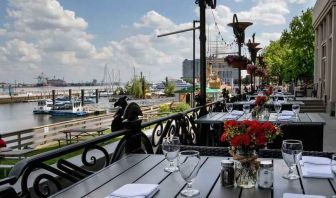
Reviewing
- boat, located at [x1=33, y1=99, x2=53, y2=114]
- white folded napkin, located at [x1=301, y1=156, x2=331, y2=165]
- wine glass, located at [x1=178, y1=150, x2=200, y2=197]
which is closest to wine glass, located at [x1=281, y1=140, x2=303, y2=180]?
white folded napkin, located at [x1=301, y1=156, x2=331, y2=165]

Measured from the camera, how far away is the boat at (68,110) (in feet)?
180

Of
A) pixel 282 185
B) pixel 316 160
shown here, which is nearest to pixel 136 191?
pixel 282 185

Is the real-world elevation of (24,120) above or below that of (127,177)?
below

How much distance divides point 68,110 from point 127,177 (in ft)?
188

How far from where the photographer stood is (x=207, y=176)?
2.38 metres

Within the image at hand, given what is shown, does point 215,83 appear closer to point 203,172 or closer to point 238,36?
point 238,36

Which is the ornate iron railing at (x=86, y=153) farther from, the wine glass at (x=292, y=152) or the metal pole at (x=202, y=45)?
the metal pole at (x=202, y=45)

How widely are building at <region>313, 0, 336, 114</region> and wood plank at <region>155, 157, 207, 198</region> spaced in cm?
1541

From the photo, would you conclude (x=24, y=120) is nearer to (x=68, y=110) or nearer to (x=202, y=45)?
(x=68, y=110)

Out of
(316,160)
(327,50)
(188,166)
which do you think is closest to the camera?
(188,166)

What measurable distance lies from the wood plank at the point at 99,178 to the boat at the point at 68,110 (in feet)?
174

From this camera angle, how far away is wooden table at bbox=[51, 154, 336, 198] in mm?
2055

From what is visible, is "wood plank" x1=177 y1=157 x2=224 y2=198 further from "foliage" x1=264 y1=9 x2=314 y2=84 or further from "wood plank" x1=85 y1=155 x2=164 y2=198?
"foliage" x1=264 y1=9 x2=314 y2=84

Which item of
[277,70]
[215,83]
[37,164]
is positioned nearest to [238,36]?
[37,164]
